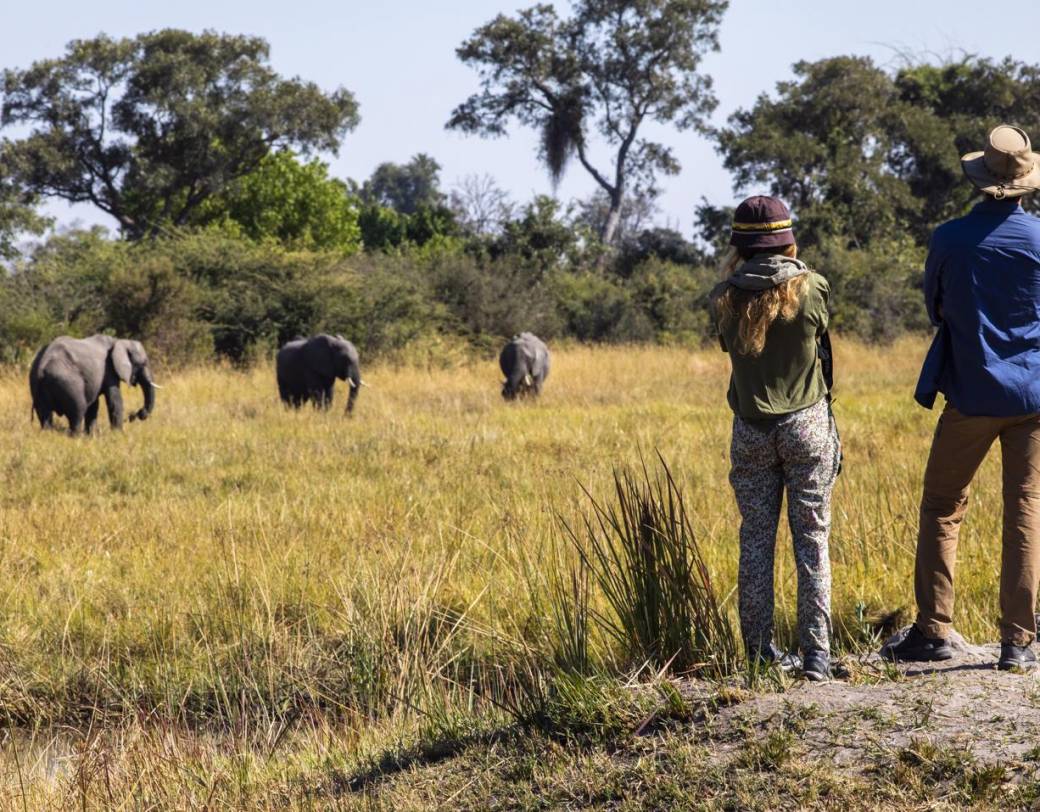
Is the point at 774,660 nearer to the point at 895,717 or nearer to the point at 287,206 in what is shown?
the point at 895,717

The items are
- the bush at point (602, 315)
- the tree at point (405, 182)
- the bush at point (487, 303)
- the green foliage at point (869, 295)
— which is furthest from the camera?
the tree at point (405, 182)

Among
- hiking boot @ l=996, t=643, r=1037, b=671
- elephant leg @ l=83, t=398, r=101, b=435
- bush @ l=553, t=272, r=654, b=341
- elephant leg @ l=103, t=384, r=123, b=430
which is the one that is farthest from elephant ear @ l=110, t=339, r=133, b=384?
bush @ l=553, t=272, r=654, b=341

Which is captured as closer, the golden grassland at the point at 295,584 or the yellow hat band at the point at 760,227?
the yellow hat band at the point at 760,227

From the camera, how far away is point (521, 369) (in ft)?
65.1

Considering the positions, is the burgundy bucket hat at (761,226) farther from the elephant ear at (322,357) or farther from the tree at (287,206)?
the tree at (287,206)

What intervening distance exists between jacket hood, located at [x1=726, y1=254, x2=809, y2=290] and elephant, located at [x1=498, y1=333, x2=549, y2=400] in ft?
48.7

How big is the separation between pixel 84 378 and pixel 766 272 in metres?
12.7

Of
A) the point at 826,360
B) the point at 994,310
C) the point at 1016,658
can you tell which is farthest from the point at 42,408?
the point at 1016,658

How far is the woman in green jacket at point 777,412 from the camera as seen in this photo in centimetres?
482

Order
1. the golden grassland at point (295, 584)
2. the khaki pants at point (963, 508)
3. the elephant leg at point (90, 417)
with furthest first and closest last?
the elephant leg at point (90, 417) → the golden grassland at point (295, 584) → the khaki pants at point (963, 508)

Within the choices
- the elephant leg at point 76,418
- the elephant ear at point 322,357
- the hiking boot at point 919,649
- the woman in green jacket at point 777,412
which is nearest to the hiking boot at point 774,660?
the woman in green jacket at point 777,412

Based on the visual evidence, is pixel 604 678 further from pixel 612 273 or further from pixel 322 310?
pixel 612 273

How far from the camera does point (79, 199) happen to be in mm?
41438

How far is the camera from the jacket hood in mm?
4805
